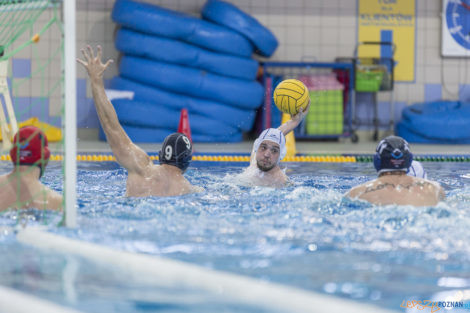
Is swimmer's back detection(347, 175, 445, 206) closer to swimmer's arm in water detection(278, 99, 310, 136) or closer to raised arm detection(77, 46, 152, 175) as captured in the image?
raised arm detection(77, 46, 152, 175)

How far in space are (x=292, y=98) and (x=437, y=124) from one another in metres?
5.42

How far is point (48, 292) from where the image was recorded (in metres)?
2.54

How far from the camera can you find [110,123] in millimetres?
4211

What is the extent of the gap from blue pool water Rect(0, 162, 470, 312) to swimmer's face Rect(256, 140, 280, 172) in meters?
0.37

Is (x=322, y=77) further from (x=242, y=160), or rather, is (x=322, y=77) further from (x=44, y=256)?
(x=44, y=256)

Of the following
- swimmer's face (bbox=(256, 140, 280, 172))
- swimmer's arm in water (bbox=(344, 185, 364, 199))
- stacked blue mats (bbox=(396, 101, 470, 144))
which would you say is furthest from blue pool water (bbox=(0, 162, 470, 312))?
stacked blue mats (bbox=(396, 101, 470, 144))

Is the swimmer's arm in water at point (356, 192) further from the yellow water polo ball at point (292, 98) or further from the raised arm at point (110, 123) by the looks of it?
the yellow water polo ball at point (292, 98)

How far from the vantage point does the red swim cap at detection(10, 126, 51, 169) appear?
12.3ft

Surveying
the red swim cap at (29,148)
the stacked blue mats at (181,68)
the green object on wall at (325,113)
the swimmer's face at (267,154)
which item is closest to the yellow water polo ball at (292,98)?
the swimmer's face at (267,154)

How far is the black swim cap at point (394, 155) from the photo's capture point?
418cm

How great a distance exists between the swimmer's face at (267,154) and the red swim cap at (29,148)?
1973mm

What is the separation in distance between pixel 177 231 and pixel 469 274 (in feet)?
4.73

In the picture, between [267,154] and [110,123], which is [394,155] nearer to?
[267,154]

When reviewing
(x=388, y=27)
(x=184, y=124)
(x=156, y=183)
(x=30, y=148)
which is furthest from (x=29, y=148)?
(x=388, y=27)
